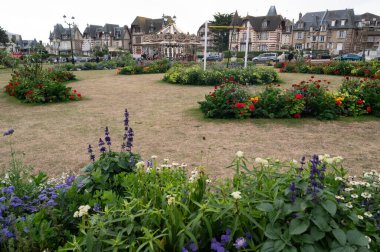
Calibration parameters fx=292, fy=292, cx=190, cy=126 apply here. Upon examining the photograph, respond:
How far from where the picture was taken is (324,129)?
762 cm

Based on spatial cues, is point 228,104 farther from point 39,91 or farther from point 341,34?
point 341,34

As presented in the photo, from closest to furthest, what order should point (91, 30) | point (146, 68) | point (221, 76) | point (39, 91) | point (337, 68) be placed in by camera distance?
point (39, 91) → point (221, 76) → point (337, 68) → point (146, 68) → point (91, 30)

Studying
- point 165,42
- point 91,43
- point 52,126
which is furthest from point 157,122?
point 91,43

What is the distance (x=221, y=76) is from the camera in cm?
1784

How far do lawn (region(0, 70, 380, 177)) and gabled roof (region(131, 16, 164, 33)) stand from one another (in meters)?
66.8

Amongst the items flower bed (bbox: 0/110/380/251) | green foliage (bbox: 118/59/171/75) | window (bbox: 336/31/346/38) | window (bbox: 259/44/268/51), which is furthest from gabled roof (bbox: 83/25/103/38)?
flower bed (bbox: 0/110/380/251)

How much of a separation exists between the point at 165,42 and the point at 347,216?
3196 cm

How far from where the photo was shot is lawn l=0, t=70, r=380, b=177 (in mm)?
5668

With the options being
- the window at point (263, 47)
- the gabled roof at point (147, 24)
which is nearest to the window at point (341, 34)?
the window at point (263, 47)

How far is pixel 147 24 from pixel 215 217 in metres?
77.1

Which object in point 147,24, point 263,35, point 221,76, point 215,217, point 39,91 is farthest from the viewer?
point 147,24

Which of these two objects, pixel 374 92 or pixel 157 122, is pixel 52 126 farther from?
pixel 374 92

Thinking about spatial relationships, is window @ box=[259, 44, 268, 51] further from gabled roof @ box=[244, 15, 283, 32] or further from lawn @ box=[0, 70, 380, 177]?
lawn @ box=[0, 70, 380, 177]

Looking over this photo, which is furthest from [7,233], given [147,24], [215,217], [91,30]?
[91,30]
